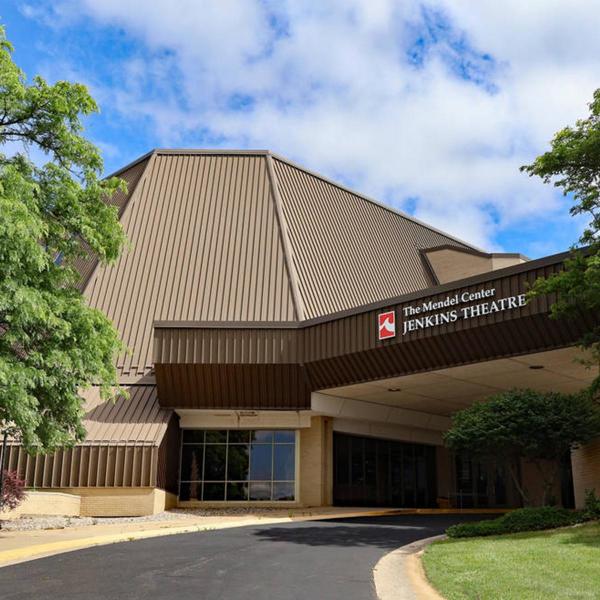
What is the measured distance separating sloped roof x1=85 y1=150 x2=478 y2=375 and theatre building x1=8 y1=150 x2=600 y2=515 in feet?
0.31

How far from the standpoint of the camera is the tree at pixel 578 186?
669 inches

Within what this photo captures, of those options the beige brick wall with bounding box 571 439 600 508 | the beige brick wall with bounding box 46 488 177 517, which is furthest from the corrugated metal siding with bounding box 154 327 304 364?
the beige brick wall with bounding box 571 439 600 508

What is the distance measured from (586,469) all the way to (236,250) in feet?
59.3

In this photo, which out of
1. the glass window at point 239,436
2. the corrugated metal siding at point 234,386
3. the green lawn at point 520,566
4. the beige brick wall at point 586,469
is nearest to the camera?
the green lawn at point 520,566

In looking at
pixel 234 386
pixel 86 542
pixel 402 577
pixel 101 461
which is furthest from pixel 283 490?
pixel 402 577

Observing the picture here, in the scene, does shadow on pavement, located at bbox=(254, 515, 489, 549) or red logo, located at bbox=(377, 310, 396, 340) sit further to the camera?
red logo, located at bbox=(377, 310, 396, 340)

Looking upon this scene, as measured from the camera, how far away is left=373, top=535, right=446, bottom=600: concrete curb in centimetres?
1030

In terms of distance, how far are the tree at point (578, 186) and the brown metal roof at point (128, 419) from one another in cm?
1659

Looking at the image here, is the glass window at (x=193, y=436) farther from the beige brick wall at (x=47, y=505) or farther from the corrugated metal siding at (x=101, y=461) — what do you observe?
the beige brick wall at (x=47, y=505)

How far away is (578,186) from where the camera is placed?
1798 centimetres

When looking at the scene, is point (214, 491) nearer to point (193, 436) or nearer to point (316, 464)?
point (193, 436)

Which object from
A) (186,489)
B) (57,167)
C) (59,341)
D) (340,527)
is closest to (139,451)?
(186,489)

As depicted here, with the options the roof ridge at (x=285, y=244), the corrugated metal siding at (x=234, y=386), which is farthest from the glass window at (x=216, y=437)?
the roof ridge at (x=285, y=244)

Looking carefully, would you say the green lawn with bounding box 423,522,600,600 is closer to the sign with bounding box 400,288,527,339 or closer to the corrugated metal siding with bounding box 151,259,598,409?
the corrugated metal siding with bounding box 151,259,598,409
